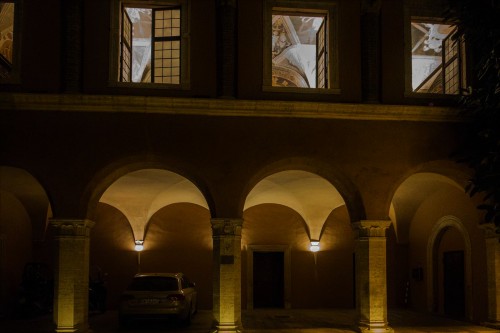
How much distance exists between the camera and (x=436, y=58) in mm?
17938

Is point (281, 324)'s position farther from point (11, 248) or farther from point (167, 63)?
point (11, 248)

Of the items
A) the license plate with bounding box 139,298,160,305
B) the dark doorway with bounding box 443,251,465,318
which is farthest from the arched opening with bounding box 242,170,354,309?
the license plate with bounding box 139,298,160,305

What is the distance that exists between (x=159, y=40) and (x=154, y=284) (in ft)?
18.6

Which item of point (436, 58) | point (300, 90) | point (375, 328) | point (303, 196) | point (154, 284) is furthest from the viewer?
point (303, 196)

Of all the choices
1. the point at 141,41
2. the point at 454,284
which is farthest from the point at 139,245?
the point at 454,284

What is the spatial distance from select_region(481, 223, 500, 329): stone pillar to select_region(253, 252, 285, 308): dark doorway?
7209 mm

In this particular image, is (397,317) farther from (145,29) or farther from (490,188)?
(145,29)

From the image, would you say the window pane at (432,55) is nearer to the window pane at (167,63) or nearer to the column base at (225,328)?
the window pane at (167,63)

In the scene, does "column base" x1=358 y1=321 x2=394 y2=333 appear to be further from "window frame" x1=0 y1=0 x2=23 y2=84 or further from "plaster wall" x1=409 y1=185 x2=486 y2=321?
"window frame" x1=0 y1=0 x2=23 y2=84

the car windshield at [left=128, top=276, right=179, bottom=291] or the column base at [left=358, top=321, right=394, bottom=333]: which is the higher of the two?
the car windshield at [left=128, top=276, right=179, bottom=291]

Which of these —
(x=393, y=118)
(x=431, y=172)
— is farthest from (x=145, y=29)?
(x=431, y=172)

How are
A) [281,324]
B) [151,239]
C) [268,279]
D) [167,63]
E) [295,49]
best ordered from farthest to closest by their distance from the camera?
[268,279] → [151,239] → [295,49] → [281,324] → [167,63]

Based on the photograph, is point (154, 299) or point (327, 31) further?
point (327, 31)

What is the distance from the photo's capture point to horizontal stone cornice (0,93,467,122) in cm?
1410
